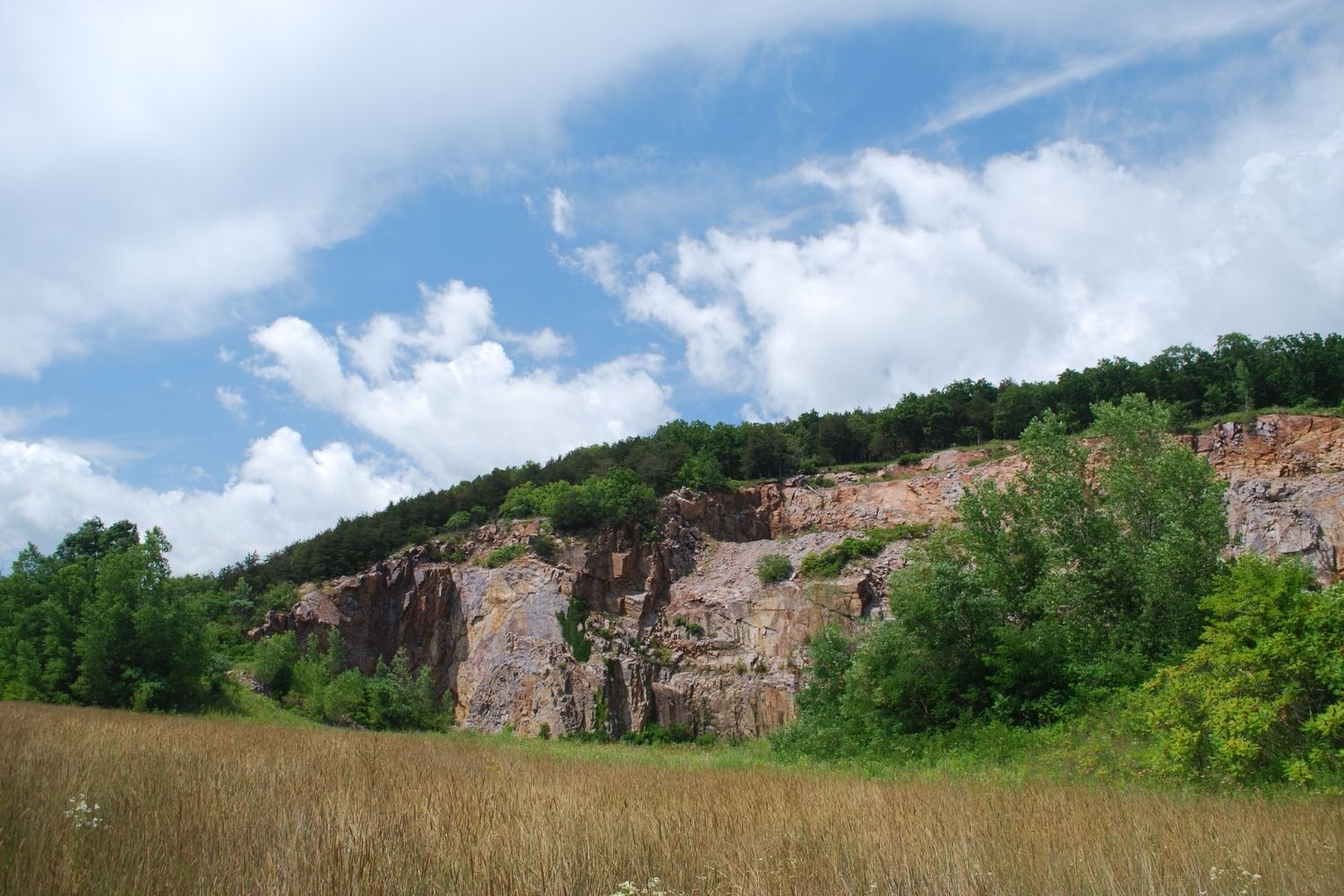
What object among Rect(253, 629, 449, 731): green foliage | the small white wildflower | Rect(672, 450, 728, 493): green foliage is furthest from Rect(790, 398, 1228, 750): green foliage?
Rect(672, 450, 728, 493): green foliage

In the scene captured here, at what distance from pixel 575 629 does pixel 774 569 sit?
12.8 m

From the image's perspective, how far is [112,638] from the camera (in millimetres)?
28000

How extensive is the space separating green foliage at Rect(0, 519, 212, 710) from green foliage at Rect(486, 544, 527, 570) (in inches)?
786

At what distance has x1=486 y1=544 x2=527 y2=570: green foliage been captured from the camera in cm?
5056

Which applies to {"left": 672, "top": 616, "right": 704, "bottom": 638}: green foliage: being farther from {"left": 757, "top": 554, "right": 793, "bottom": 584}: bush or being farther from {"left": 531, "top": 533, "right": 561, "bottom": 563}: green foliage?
{"left": 531, "top": 533, "right": 561, "bottom": 563}: green foliage

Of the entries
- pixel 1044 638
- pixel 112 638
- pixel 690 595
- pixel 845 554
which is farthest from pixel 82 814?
pixel 690 595

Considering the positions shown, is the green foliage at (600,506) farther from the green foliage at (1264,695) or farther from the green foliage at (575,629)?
the green foliage at (1264,695)

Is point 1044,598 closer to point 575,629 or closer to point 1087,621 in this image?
point 1087,621

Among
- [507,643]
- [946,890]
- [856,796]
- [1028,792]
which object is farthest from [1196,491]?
[507,643]

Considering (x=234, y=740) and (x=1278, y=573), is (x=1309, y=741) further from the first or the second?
(x=234, y=740)

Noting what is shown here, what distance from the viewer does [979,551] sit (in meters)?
24.9

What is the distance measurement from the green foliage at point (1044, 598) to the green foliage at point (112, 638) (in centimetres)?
2416

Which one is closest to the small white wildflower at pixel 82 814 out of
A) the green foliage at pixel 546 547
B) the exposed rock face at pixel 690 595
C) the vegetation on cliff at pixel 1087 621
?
the vegetation on cliff at pixel 1087 621

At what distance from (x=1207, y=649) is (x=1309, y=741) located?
2.15 metres
